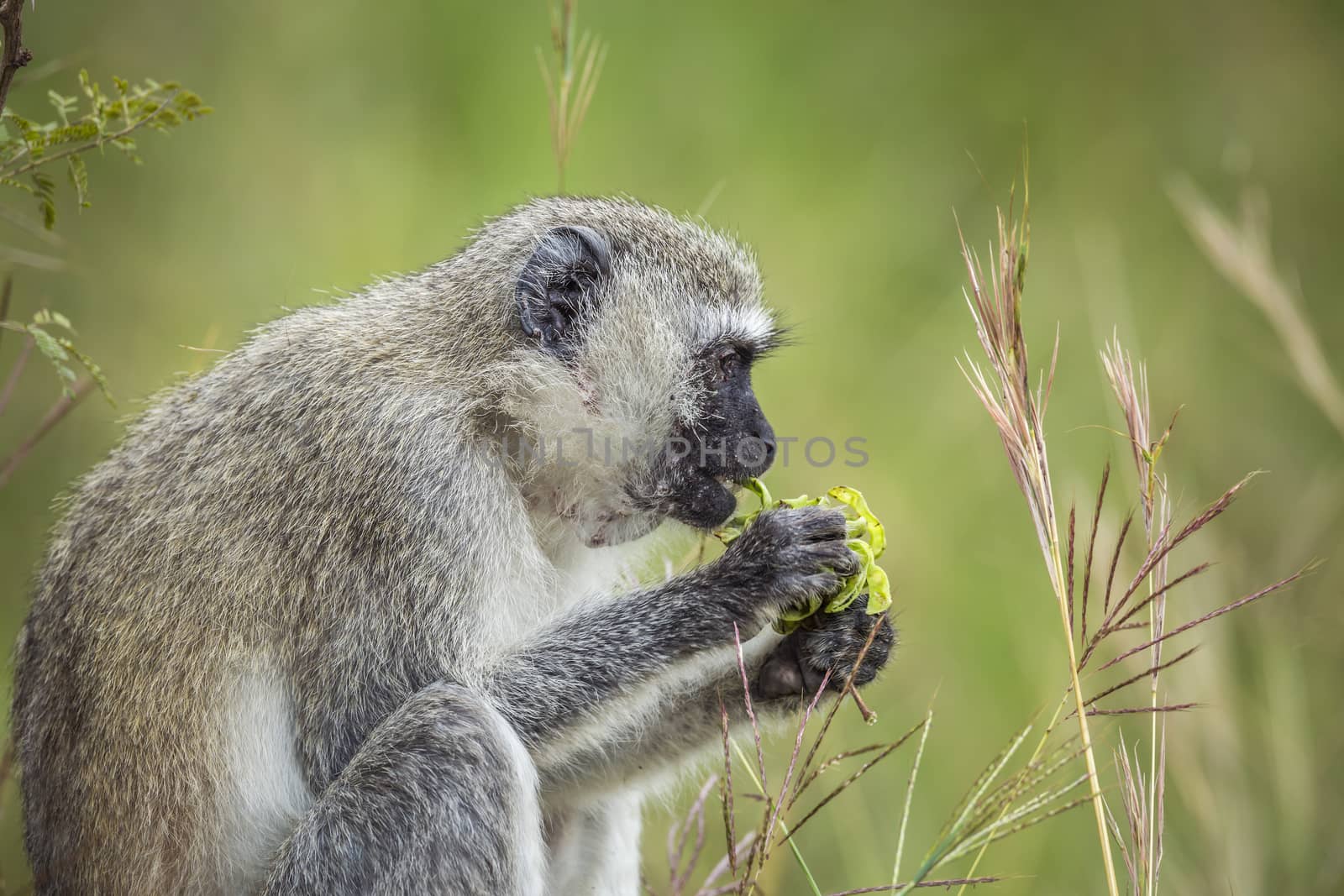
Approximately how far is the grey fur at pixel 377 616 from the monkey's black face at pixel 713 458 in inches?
1.4

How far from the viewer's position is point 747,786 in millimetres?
5254

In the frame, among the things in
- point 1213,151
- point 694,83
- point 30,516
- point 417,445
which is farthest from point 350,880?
point 1213,151

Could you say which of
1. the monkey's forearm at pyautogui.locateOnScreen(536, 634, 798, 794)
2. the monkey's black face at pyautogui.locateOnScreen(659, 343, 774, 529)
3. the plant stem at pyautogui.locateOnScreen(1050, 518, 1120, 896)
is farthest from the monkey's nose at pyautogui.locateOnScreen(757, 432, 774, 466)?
the plant stem at pyautogui.locateOnScreen(1050, 518, 1120, 896)

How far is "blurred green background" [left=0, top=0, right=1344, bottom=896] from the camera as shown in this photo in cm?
605

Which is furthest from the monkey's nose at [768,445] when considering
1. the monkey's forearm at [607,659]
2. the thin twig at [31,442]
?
the thin twig at [31,442]

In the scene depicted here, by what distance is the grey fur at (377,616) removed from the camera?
331 centimetres

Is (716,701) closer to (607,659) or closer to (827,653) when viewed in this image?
(827,653)

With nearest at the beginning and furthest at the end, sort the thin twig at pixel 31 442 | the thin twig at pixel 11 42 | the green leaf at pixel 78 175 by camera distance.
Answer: the thin twig at pixel 11 42
the green leaf at pixel 78 175
the thin twig at pixel 31 442

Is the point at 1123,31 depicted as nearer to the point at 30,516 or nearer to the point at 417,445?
the point at 417,445

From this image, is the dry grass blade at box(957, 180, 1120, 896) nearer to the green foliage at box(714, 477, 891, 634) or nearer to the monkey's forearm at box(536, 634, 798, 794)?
the green foliage at box(714, 477, 891, 634)

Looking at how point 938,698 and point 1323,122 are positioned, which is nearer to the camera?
point 938,698

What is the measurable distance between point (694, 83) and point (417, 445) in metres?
5.61

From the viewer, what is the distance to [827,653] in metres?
3.77

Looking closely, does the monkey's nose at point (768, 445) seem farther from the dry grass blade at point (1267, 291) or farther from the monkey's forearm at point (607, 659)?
the dry grass blade at point (1267, 291)
